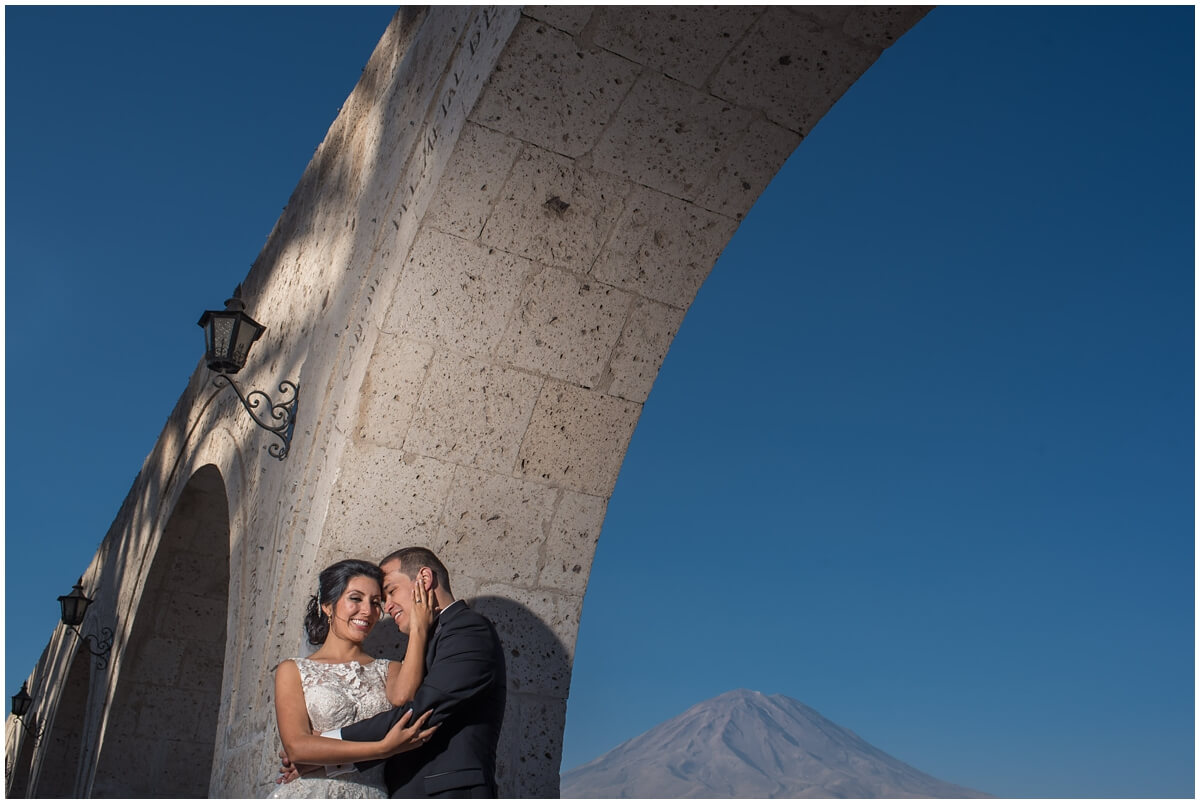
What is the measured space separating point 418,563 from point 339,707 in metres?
0.38

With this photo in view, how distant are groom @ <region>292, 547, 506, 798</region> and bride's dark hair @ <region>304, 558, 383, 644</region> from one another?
10.1 inches

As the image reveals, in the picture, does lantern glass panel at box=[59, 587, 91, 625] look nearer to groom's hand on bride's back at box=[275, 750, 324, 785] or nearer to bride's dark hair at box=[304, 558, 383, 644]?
bride's dark hair at box=[304, 558, 383, 644]

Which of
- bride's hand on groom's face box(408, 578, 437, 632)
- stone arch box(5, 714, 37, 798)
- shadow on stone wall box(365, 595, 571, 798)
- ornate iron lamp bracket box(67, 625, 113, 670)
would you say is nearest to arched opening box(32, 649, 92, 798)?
stone arch box(5, 714, 37, 798)

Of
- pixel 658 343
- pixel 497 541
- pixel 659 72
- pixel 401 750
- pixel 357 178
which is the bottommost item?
pixel 401 750

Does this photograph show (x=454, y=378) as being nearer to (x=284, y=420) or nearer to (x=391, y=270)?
(x=391, y=270)

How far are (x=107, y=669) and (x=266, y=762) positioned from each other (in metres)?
4.94

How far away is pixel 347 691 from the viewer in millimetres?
2400

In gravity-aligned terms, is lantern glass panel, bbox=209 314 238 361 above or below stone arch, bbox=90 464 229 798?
above

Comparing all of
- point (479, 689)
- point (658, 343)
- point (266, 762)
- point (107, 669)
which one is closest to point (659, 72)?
point (658, 343)

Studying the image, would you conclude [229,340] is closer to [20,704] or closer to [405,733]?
[405,733]

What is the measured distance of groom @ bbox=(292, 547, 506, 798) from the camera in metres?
2.27

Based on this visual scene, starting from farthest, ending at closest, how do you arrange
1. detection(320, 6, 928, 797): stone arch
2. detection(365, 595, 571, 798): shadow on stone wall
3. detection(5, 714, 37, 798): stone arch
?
1. detection(5, 714, 37, 798): stone arch
2. detection(365, 595, 571, 798): shadow on stone wall
3. detection(320, 6, 928, 797): stone arch

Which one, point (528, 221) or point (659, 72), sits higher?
point (659, 72)

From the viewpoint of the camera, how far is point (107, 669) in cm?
726
